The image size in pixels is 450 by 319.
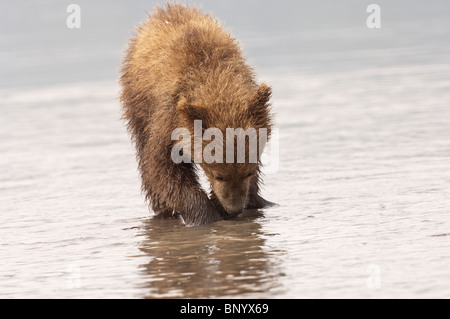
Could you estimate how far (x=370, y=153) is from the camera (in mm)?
12359

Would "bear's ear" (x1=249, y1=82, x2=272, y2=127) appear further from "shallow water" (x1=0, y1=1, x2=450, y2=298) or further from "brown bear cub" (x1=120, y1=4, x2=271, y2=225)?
"shallow water" (x1=0, y1=1, x2=450, y2=298)

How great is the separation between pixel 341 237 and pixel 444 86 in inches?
455

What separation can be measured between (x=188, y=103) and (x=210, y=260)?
57.4 inches

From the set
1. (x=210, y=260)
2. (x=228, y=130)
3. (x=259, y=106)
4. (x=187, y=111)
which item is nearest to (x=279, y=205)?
(x=259, y=106)

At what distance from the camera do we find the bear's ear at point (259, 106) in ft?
26.8

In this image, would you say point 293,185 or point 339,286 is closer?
point 339,286

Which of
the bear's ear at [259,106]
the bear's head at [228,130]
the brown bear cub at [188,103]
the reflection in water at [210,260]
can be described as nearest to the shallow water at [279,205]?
the reflection in water at [210,260]

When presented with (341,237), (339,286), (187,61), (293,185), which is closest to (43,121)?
(293,185)

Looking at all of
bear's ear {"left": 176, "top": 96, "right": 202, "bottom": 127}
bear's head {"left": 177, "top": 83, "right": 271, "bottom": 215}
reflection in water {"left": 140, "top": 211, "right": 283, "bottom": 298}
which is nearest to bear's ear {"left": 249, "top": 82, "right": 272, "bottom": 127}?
bear's head {"left": 177, "top": 83, "right": 271, "bottom": 215}

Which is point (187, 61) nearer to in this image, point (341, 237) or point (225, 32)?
point (225, 32)

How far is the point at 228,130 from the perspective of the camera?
26.3 ft

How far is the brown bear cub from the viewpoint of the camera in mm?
8180

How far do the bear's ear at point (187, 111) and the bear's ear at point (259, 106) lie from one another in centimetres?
48

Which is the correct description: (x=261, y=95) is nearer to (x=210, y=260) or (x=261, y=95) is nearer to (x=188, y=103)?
(x=188, y=103)
